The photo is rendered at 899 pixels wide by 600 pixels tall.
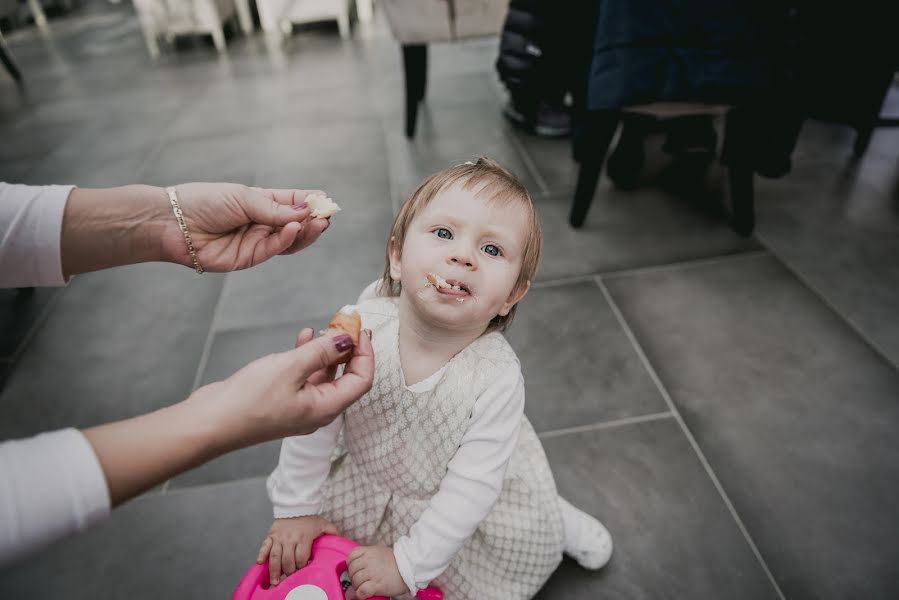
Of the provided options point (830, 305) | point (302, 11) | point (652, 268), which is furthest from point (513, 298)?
point (302, 11)

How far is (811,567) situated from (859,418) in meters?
0.41

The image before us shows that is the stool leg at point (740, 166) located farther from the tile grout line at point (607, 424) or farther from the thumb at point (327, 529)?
the thumb at point (327, 529)

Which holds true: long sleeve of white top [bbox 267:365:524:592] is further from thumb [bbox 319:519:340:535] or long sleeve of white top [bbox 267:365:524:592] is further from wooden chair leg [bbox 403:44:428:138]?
wooden chair leg [bbox 403:44:428:138]

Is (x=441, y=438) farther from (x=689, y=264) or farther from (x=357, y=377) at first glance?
(x=689, y=264)

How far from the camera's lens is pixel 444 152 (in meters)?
2.32

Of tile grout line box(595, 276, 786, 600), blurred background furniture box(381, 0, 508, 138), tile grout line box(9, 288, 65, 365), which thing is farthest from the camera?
blurred background furniture box(381, 0, 508, 138)

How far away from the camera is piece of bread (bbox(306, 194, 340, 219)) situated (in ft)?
2.81

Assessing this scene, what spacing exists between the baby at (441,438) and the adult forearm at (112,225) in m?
0.36

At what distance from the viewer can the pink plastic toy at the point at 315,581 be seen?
0.74m

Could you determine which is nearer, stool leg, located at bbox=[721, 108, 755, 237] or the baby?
the baby

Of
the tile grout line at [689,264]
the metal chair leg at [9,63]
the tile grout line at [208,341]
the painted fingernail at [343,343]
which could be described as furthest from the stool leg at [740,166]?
the metal chair leg at [9,63]

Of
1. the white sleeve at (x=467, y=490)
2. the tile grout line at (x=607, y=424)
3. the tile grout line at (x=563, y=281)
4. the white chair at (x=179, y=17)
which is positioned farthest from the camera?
the white chair at (x=179, y=17)

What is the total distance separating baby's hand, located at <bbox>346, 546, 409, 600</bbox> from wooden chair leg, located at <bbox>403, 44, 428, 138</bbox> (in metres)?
2.06

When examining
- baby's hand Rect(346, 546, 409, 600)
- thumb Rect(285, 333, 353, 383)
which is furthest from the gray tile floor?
thumb Rect(285, 333, 353, 383)
